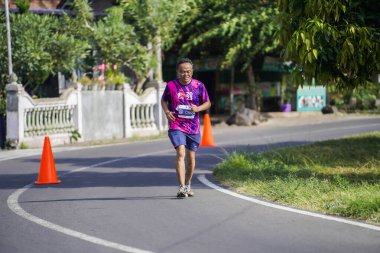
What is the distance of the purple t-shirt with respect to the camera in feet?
31.4

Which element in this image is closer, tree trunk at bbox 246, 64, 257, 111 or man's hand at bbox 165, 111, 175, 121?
man's hand at bbox 165, 111, 175, 121

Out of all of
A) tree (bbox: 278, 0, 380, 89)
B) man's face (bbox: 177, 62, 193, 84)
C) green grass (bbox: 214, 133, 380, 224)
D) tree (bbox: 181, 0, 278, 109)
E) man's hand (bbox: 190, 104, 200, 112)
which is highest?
tree (bbox: 181, 0, 278, 109)

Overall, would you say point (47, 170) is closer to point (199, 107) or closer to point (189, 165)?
point (189, 165)

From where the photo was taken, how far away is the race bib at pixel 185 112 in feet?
31.4

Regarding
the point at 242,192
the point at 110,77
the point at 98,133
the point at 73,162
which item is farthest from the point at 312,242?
the point at 110,77

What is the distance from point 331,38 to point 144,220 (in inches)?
161

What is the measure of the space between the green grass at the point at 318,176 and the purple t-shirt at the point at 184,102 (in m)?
1.21

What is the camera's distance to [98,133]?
21938 millimetres

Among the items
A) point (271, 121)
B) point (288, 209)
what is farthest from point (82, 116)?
point (288, 209)

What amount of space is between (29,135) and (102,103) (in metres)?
3.39

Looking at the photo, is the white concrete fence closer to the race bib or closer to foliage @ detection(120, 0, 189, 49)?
foliage @ detection(120, 0, 189, 49)

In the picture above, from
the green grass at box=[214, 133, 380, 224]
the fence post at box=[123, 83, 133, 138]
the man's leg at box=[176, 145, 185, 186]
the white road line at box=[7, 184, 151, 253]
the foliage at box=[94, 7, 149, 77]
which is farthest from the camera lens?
the foliage at box=[94, 7, 149, 77]

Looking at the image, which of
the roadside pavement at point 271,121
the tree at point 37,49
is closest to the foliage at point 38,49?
the tree at point 37,49

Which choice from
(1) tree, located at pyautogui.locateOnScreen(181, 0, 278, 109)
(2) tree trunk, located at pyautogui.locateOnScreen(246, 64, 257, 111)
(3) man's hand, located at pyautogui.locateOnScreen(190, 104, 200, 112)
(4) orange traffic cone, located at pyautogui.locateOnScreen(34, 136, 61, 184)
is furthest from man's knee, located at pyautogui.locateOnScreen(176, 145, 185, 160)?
(2) tree trunk, located at pyautogui.locateOnScreen(246, 64, 257, 111)
